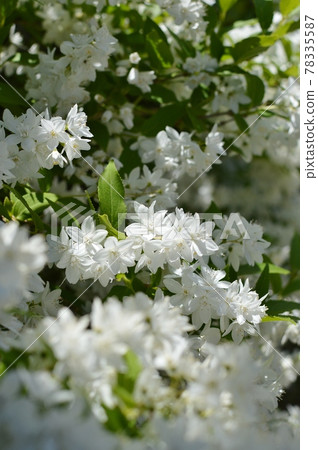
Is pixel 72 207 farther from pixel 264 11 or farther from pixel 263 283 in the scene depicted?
pixel 264 11

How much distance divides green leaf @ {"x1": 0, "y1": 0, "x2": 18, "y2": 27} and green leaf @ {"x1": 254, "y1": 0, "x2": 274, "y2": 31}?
0.74 m

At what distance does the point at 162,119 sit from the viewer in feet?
5.73

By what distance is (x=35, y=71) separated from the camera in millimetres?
1688

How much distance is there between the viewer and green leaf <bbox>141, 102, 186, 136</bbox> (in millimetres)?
1745

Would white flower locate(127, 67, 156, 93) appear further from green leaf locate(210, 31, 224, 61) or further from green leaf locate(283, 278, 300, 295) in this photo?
green leaf locate(283, 278, 300, 295)

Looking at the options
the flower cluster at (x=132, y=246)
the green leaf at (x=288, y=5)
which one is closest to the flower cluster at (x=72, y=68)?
the flower cluster at (x=132, y=246)

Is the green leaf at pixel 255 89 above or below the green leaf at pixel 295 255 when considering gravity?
above

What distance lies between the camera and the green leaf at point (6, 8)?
170 centimetres

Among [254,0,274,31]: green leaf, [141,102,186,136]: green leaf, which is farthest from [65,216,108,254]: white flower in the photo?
[254,0,274,31]: green leaf

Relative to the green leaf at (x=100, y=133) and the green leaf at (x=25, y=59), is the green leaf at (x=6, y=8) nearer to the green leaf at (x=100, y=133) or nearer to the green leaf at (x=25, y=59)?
the green leaf at (x=25, y=59)

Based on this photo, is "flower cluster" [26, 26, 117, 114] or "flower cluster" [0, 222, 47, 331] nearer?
"flower cluster" [0, 222, 47, 331]

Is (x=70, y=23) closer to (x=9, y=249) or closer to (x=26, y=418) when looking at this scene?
(x=9, y=249)

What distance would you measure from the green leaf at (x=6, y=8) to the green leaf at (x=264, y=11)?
74 centimetres

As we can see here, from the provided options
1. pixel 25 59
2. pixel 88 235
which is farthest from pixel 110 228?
pixel 25 59
